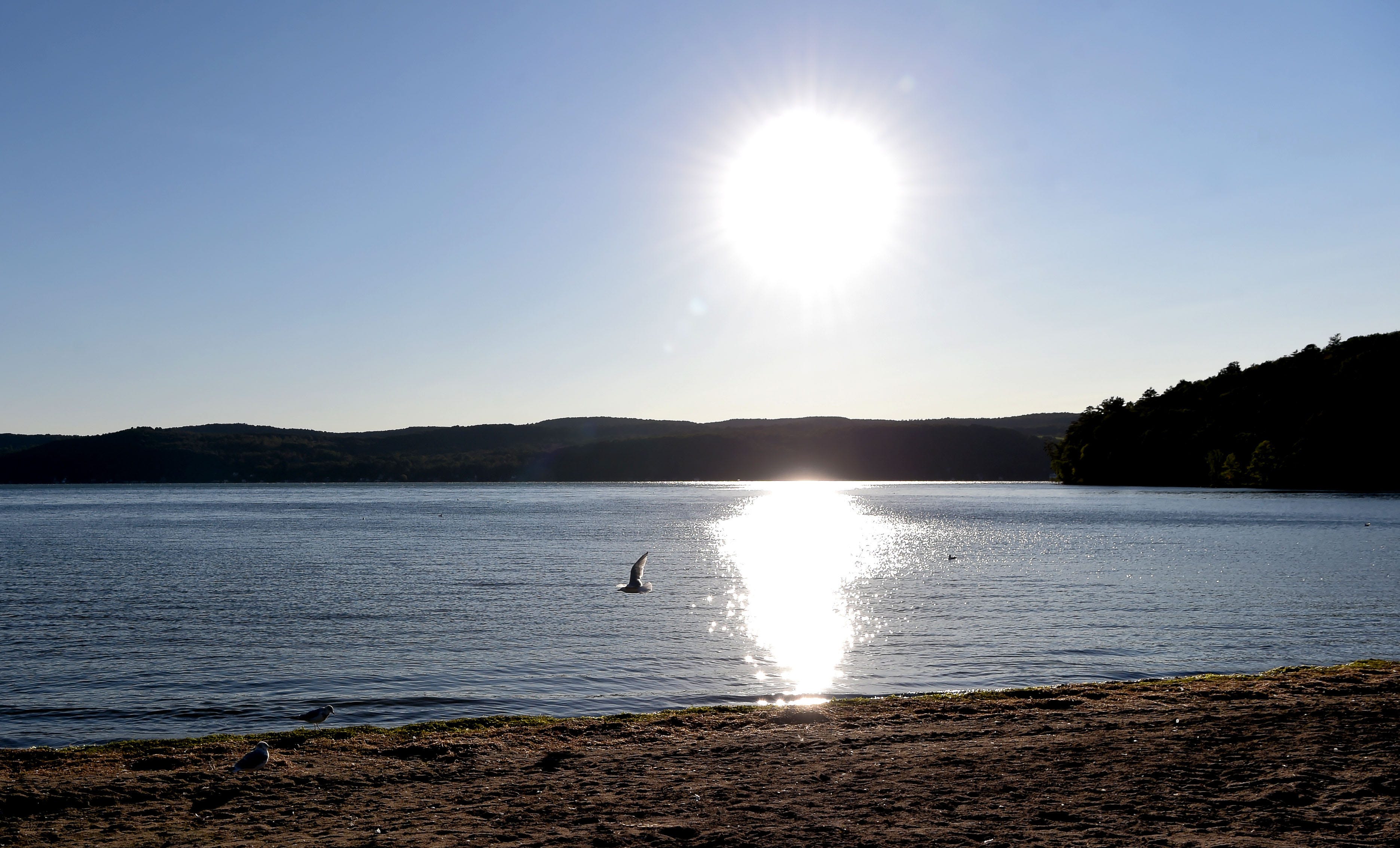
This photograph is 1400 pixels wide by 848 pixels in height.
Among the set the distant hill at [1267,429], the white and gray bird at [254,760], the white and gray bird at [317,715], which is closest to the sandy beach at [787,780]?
the white and gray bird at [254,760]

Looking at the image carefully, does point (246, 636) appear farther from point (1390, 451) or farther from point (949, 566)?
point (1390, 451)

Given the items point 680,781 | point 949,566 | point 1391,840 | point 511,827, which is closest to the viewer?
point 1391,840

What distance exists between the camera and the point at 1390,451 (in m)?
129

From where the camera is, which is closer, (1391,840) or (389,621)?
(1391,840)

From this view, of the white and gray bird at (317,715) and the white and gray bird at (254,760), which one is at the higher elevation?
the white and gray bird at (254,760)

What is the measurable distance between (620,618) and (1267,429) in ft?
484

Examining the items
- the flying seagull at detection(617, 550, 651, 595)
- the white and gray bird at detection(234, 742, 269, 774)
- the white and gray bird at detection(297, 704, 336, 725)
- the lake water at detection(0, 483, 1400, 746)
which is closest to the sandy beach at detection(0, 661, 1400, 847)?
the white and gray bird at detection(234, 742, 269, 774)

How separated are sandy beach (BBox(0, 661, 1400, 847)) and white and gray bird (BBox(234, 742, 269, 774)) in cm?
14

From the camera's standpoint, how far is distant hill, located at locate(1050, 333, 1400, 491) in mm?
131000

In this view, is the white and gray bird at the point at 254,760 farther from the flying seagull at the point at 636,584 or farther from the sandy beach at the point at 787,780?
the flying seagull at the point at 636,584

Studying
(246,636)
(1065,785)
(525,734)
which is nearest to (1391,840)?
(1065,785)

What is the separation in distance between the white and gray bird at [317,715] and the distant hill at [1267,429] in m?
149

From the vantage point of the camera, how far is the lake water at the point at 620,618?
16578 mm

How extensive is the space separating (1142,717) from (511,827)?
28.0ft
